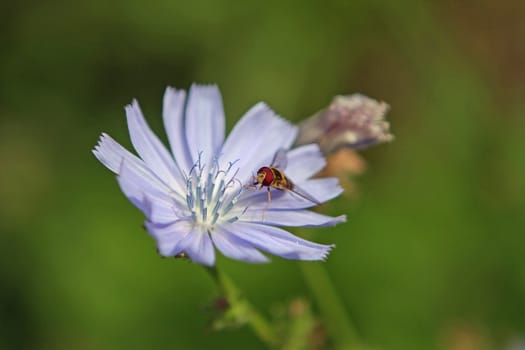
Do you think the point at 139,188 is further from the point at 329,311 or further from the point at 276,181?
the point at 329,311

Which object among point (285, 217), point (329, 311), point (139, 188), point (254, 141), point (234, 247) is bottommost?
point (329, 311)

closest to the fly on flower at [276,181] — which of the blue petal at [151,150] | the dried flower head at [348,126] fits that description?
the blue petal at [151,150]

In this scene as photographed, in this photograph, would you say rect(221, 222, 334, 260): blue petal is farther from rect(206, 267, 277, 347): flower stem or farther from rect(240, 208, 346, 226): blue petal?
rect(206, 267, 277, 347): flower stem

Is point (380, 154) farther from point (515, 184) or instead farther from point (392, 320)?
point (392, 320)

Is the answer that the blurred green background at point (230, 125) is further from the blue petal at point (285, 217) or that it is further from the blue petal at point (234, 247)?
the blue petal at point (234, 247)

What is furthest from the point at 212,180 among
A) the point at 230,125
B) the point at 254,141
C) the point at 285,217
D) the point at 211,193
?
the point at 230,125

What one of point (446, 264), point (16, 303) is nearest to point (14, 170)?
point (16, 303)

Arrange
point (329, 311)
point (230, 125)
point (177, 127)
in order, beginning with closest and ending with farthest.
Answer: point (177, 127) → point (329, 311) → point (230, 125)
